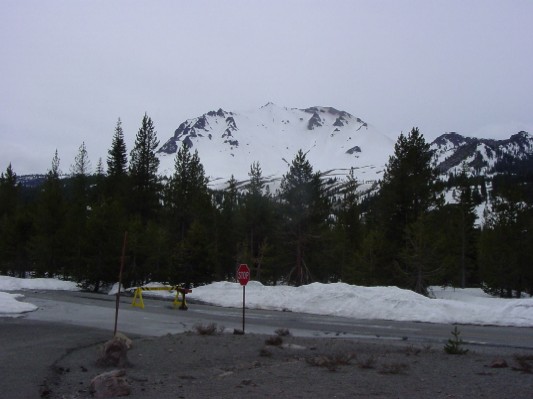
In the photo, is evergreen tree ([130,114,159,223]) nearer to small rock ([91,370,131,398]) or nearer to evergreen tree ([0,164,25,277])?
evergreen tree ([0,164,25,277])

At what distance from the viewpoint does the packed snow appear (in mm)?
19297

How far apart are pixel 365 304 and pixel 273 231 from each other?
2011 centimetres

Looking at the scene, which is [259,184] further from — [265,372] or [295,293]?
[265,372]

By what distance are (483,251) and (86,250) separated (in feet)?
99.5

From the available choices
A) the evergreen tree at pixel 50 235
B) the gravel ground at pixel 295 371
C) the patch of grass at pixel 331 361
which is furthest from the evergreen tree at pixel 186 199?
the patch of grass at pixel 331 361

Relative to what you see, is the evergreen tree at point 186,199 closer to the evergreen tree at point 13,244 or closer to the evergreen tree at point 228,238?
the evergreen tree at point 228,238

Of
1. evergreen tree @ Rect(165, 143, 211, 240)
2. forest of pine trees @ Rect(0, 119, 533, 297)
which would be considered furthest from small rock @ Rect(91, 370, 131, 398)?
evergreen tree @ Rect(165, 143, 211, 240)

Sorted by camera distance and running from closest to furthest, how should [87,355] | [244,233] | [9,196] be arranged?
[87,355] < [244,233] < [9,196]

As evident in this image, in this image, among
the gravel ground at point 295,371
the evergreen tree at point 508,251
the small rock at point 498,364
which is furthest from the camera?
the evergreen tree at point 508,251

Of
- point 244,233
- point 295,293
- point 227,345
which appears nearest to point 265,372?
point 227,345

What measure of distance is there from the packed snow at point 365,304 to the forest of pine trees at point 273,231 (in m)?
5.02

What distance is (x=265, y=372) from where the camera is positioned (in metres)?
8.91

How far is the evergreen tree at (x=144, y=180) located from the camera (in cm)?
4972

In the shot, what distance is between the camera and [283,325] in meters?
17.6
